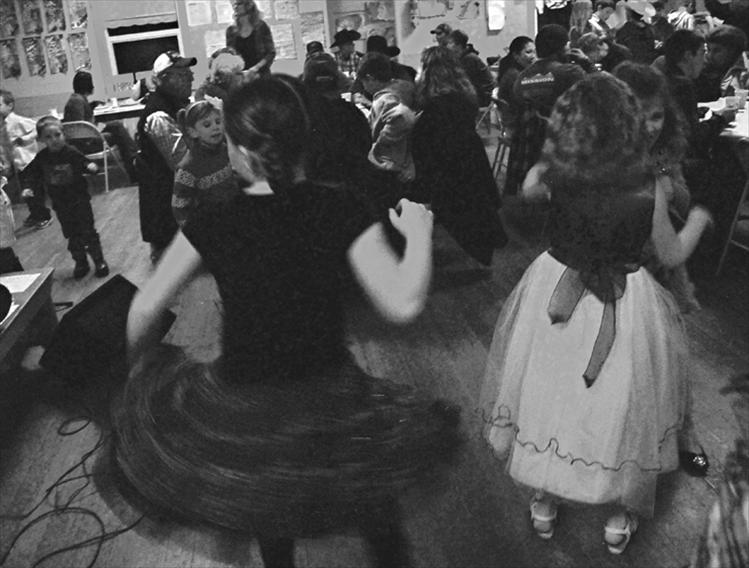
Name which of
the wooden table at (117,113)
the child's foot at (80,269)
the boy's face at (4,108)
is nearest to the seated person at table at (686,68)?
the child's foot at (80,269)

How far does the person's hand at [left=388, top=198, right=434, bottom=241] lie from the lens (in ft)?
4.90

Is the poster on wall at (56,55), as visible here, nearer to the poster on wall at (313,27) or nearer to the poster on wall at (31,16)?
the poster on wall at (31,16)

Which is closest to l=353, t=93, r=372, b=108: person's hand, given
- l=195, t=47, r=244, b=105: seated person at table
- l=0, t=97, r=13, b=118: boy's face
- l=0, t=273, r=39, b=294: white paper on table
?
l=195, t=47, r=244, b=105: seated person at table

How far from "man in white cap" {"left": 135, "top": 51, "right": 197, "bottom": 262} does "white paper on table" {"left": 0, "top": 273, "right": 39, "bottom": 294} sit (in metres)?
1.16

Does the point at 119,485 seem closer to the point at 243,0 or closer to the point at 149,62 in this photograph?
the point at 243,0

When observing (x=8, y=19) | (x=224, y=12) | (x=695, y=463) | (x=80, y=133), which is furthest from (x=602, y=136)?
(x=8, y=19)

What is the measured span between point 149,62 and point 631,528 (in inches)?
367

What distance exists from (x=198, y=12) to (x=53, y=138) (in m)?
5.59

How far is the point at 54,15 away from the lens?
9.59 metres

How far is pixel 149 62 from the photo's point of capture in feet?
32.2

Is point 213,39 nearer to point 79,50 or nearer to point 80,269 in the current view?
point 79,50

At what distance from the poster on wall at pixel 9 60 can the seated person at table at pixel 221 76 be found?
608 centimetres

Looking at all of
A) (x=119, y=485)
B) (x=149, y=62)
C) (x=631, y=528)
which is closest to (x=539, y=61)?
(x=631, y=528)

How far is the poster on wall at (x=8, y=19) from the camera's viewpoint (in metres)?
9.46
